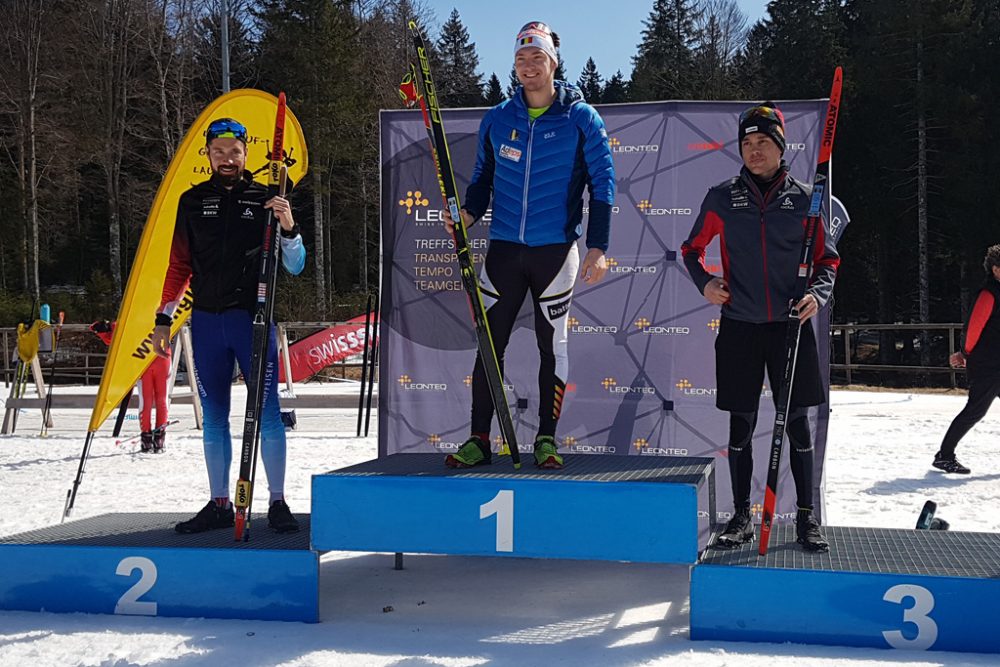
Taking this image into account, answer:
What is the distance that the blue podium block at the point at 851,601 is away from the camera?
3047 mm

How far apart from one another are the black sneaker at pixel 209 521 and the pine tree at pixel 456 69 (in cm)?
2743

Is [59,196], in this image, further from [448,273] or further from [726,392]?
[726,392]

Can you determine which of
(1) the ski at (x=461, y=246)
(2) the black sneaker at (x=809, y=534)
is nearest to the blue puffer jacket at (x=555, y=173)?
(1) the ski at (x=461, y=246)

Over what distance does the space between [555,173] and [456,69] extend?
37009mm

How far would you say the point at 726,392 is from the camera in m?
3.75

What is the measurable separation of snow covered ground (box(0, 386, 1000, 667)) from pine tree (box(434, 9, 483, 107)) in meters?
25.5

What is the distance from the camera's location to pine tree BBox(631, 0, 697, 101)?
3116cm

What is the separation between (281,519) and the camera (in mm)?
3938

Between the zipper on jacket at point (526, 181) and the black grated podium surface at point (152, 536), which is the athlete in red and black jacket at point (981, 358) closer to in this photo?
the zipper on jacket at point (526, 181)

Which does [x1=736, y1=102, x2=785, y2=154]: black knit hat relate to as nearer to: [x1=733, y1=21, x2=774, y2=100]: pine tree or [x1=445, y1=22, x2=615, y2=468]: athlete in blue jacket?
[x1=445, y1=22, x2=615, y2=468]: athlete in blue jacket

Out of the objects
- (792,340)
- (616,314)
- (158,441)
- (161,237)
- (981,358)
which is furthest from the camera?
(158,441)

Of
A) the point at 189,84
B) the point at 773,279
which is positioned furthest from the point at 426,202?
the point at 189,84

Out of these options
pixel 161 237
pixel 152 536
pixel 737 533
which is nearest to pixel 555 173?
pixel 737 533

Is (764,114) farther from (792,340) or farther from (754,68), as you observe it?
(754,68)
